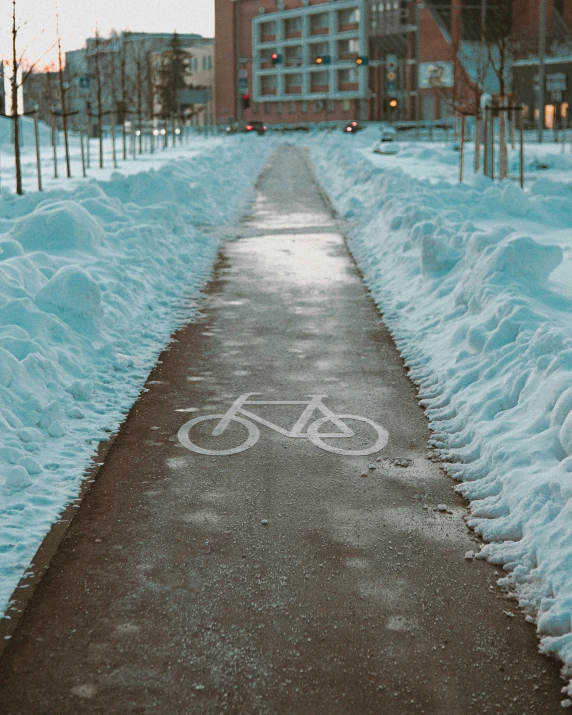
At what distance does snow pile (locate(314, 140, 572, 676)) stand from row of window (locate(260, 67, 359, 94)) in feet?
302

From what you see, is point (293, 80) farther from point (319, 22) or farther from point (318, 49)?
point (319, 22)

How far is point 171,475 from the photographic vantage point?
626cm

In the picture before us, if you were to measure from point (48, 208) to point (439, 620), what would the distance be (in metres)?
12.8

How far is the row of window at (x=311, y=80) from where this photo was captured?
103688 mm

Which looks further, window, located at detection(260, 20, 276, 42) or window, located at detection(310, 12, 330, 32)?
window, located at detection(260, 20, 276, 42)

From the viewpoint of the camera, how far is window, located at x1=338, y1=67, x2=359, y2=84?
10288 centimetres

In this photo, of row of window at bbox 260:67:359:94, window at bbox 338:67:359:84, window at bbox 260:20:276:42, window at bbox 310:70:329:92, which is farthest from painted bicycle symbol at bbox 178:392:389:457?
window at bbox 260:20:276:42

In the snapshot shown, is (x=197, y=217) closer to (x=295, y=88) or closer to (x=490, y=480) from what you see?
(x=490, y=480)

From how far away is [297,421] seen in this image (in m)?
7.38

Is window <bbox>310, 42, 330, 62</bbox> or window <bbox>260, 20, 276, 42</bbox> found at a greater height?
window <bbox>260, 20, 276, 42</bbox>

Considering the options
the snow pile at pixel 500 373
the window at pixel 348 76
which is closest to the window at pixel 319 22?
the window at pixel 348 76

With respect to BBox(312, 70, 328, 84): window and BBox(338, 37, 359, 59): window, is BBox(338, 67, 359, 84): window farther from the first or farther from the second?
BBox(312, 70, 328, 84): window

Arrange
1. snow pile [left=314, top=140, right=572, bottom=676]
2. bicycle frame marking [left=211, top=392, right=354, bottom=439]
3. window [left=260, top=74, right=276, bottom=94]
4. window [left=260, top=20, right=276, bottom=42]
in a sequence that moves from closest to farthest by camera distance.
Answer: snow pile [left=314, top=140, right=572, bottom=676], bicycle frame marking [left=211, top=392, right=354, bottom=439], window [left=260, top=20, right=276, bottom=42], window [left=260, top=74, right=276, bottom=94]

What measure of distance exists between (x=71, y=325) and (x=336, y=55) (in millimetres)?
101248
